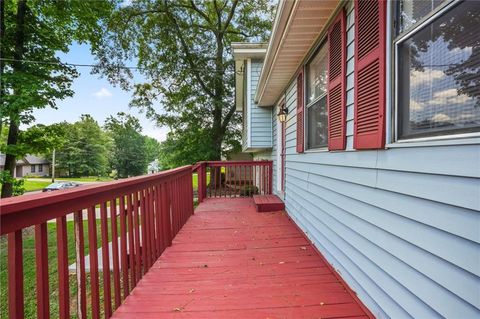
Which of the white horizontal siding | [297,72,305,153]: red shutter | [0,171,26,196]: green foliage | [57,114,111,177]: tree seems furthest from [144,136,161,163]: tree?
[297,72,305,153]: red shutter

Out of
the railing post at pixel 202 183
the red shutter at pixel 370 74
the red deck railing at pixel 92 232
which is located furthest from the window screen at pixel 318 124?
the railing post at pixel 202 183

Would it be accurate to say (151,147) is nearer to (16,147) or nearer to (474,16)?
(16,147)

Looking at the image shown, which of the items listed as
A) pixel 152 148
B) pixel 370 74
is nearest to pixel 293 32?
pixel 370 74

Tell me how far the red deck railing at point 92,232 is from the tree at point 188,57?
35.0 ft

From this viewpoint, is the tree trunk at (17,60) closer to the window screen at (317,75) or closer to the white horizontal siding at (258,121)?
the white horizontal siding at (258,121)

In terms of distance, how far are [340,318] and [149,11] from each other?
1451cm

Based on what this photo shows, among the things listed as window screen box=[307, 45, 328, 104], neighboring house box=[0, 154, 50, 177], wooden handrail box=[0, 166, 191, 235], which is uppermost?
window screen box=[307, 45, 328, 104]

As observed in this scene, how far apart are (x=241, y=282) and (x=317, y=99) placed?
88.6 inches

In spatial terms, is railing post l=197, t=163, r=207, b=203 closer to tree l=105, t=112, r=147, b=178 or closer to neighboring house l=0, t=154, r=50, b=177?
tree l=105, t=112, r=147, b=178

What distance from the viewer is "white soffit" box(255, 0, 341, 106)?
2.56m

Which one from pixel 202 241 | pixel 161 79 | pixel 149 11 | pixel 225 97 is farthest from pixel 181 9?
pixel 202 241

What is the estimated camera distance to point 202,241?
355 cm

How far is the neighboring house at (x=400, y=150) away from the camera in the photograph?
3.68ft

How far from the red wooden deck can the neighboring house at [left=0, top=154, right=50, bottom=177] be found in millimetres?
44941
